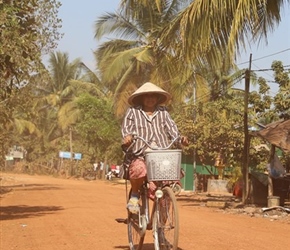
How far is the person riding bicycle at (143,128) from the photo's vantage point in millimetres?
5824

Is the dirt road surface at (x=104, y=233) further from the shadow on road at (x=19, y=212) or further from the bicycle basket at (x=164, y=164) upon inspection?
the bicycle basket at (x=164, y=164)

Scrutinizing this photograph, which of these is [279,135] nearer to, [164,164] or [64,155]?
[164,164]

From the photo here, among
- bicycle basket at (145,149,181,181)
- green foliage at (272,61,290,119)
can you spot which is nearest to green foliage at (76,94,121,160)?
green foliage at (272,61,290,119)

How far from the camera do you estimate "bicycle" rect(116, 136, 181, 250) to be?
539cm

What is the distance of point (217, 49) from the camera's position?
533 inches

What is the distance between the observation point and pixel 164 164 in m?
5.39

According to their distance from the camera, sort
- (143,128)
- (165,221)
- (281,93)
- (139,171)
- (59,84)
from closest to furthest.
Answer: (165,221), (139,171), (143,128), (281,93), (59,84)

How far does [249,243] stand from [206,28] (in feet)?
20.0

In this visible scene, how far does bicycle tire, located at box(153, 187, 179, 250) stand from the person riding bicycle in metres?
0.27

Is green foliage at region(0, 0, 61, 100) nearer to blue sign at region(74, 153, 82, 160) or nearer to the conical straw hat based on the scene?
the conical straw hat

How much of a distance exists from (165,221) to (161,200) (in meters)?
0.20

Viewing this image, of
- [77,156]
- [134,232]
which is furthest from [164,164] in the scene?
[77,156]

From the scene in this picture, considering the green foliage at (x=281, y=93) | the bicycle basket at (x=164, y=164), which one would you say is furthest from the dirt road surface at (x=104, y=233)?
the green foliage at (x=281, y=93)

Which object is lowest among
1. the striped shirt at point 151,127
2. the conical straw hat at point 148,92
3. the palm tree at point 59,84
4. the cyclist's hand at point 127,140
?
the cyclist's hand at point 127,140
